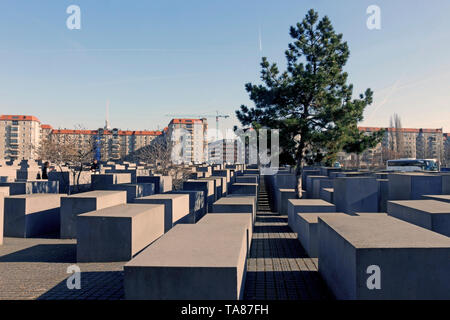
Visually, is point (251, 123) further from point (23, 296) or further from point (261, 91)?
point (23, 296)

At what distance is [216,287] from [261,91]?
16345mm

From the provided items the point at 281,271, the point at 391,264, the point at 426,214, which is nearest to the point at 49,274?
the point at 281,271

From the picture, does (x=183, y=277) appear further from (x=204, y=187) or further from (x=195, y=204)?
(x=204, y=187)

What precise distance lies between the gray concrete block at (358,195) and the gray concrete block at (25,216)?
11336mm

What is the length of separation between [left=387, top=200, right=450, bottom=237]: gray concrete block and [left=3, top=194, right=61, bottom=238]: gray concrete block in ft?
37.4

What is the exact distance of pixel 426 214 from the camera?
25.8ft

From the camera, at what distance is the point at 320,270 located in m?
7.35

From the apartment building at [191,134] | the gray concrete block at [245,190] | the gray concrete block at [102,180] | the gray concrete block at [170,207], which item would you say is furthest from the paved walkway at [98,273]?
the apartment building at [191,134]

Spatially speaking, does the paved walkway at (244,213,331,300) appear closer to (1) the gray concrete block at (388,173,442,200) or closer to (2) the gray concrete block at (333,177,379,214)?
(2) the gray concrete block at (333,177,379,214)

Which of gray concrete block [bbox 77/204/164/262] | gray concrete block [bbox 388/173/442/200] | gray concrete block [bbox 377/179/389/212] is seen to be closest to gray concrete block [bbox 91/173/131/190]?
gray concrete block [bbox 77/204/164/262]

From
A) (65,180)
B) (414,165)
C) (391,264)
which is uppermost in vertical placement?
(414,165)

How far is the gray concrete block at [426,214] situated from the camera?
7660 millimetres

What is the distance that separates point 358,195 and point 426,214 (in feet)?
20.4

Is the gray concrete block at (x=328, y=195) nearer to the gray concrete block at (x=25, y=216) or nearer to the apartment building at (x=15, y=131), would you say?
the gray concrete block at (x=25, y=216)
